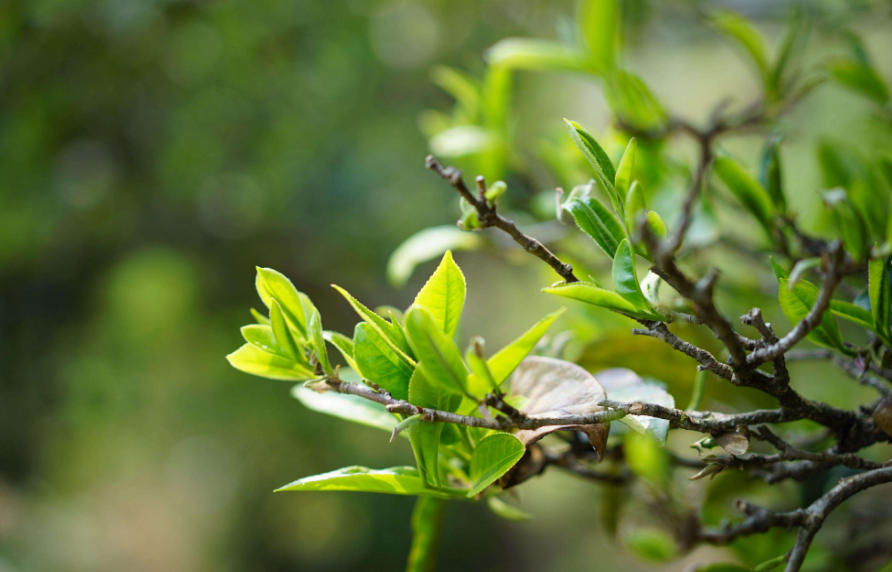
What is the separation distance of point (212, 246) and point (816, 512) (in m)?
1.48

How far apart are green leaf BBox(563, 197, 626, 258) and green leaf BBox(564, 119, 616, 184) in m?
0.01

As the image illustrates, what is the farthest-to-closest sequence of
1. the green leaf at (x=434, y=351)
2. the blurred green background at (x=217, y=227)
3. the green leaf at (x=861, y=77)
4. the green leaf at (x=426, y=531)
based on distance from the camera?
the blurred green background at (x=217, y=227)
the green leaf at (x=861, y=77)
the green leaf at (x=426, y=531)
the green leaf at (x=434, y=351)

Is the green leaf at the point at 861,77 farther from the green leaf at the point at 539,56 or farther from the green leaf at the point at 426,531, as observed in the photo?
the green leaf at the point at 426,531

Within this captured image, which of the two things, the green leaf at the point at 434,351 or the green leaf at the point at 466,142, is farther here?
the green leaf at the point at 466,142

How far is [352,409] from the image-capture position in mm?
259

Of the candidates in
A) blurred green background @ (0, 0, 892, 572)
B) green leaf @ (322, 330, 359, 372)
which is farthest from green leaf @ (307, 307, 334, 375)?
blurred green background @ (0, 0, 892, 572)

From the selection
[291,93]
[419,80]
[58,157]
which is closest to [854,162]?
[291,93]

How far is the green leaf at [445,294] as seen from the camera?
0.20 meters

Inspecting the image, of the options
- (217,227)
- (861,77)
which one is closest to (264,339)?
(861,77)

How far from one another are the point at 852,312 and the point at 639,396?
85 mm

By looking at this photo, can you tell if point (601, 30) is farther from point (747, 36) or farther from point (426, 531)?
point (426, 531)

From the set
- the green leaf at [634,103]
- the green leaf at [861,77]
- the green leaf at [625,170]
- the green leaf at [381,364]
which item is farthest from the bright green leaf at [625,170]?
the green leaf at [861,77]

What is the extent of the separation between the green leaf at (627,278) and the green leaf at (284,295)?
0.12m

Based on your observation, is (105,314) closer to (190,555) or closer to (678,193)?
(190,555)
